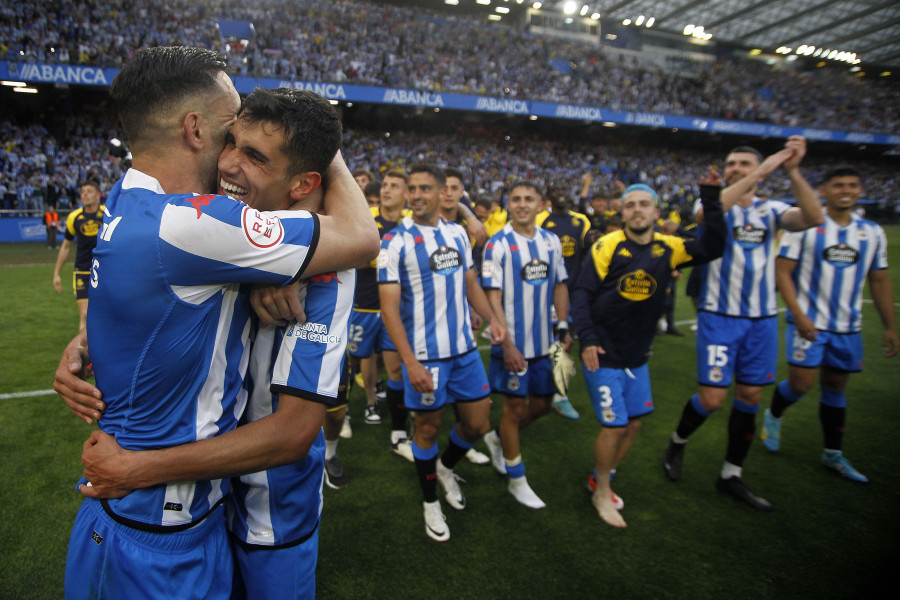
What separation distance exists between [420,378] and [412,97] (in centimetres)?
2418

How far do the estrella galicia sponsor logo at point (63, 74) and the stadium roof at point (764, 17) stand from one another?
899 inches

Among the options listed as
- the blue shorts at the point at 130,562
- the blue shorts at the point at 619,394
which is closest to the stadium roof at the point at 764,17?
the blue shorts at the point at 619,394

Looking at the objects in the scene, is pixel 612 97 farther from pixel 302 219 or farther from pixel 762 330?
pixel 302 219

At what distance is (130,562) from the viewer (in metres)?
1.30

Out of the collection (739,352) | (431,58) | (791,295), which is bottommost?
(739,352)

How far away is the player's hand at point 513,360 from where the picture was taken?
368cm

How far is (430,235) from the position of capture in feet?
12.2

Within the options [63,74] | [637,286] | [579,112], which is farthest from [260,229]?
[579,112]

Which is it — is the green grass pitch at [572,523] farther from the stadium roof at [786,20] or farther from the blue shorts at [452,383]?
the stadium roof at [786,20]

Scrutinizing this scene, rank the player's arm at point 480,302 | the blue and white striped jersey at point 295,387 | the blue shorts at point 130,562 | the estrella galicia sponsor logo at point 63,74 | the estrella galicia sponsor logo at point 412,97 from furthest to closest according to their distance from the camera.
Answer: the estrella galicia sponsor logo at point 412,97
the estrella galicia sponsor logo at point 63,74
the player's arm at point 480,302
the blue and white striped jersey at point 295,387
the blue shorts at point 130,562

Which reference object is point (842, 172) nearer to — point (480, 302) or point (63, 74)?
point (480, 302)

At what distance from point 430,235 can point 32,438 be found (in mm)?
4036

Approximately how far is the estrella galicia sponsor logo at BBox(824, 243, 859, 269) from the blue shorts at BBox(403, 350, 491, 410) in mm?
3297

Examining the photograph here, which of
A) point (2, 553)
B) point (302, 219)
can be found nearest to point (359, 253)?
point (302, 219)
